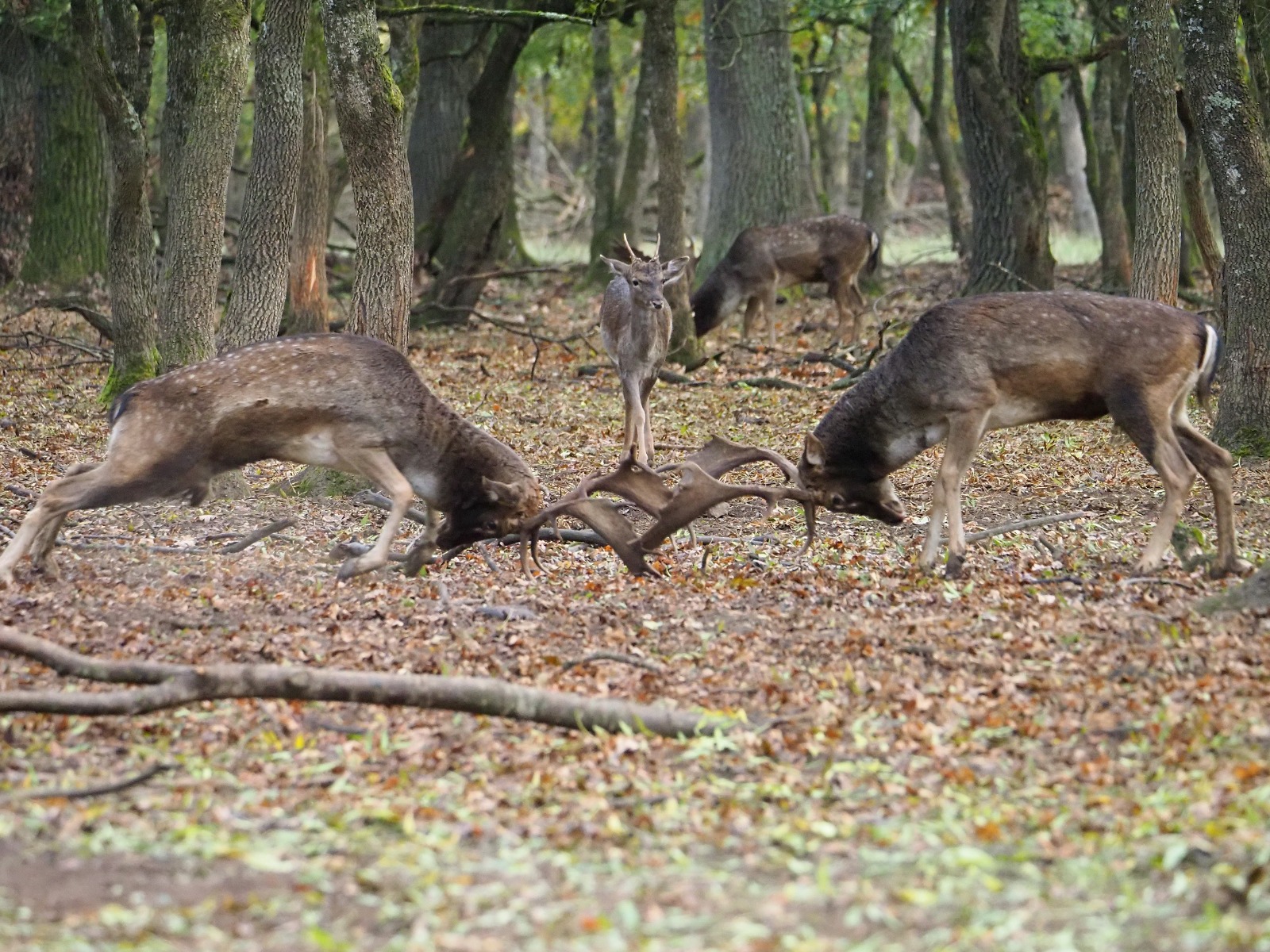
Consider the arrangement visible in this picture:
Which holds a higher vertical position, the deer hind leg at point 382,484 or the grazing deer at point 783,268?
the grazing deer at point 783,268

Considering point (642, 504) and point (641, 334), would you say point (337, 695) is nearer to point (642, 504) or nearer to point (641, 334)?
point (642, 504)

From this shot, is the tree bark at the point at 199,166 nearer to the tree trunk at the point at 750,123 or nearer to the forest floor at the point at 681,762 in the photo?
the forest floor at the point at 681,762

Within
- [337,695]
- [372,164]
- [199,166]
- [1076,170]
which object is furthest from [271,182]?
[1076,170]

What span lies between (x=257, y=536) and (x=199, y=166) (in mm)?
3481

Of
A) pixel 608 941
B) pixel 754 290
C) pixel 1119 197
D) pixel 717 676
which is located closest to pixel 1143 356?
pixel 717 676

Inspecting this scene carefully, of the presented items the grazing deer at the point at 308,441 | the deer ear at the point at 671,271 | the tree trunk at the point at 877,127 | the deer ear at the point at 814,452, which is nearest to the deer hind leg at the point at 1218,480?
the deer ear at the point at 814,452

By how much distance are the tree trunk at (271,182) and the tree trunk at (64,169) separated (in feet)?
28.5

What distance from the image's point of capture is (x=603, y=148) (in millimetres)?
25312

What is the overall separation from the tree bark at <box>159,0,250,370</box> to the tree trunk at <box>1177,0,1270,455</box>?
21.5 ft

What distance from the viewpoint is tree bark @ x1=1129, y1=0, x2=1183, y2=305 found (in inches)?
467

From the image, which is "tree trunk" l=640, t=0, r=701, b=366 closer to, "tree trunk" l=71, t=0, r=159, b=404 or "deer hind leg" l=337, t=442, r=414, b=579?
"tree trunk" l=71, t=0, r=159, b=404

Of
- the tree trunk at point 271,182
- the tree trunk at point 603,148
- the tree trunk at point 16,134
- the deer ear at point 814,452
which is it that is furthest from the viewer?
the tree trunk at point 603,148

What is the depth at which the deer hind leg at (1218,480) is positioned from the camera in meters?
8.52

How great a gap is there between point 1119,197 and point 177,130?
13.0 m
